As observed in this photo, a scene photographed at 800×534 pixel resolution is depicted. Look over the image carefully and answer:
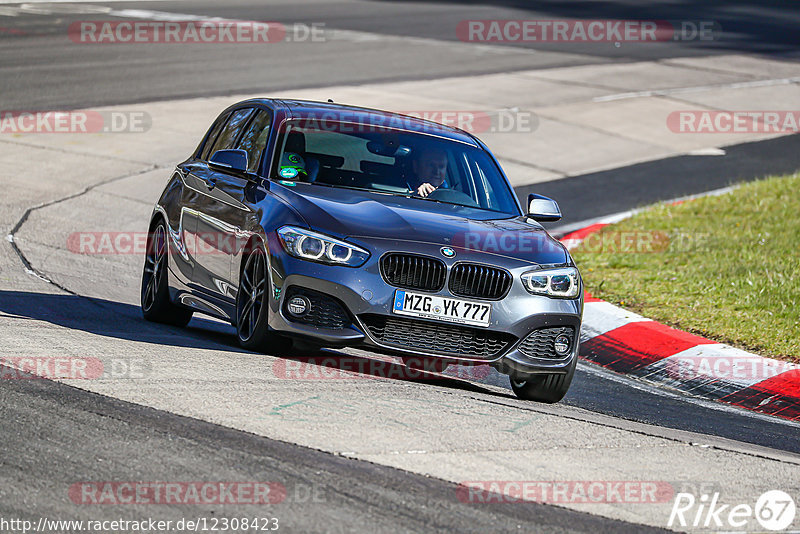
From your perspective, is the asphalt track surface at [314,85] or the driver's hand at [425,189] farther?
the driver's hand at [425,189]

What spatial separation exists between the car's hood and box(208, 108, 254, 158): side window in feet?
4.63

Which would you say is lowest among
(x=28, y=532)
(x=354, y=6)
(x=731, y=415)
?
(x=731, y=415)

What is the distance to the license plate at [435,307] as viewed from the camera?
23.7 ft

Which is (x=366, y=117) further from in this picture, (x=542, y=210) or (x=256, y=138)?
(x=542, y=210)

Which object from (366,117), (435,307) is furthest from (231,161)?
(435,307)

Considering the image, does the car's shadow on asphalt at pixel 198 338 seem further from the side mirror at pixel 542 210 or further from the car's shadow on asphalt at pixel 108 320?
the side mirror at pixel 542 210

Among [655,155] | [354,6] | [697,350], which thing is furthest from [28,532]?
[354,6]

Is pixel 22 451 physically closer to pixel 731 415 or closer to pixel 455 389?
pixel 455 389

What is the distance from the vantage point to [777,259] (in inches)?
482

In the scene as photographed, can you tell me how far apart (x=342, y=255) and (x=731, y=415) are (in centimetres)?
279

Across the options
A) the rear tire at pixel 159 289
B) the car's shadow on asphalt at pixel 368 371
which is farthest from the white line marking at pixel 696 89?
the car's shadow on asphalt at pixel 368 371

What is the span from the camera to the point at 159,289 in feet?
30.3

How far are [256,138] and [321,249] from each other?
1.80 meters

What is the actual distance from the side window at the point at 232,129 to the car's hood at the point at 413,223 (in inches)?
55.5
